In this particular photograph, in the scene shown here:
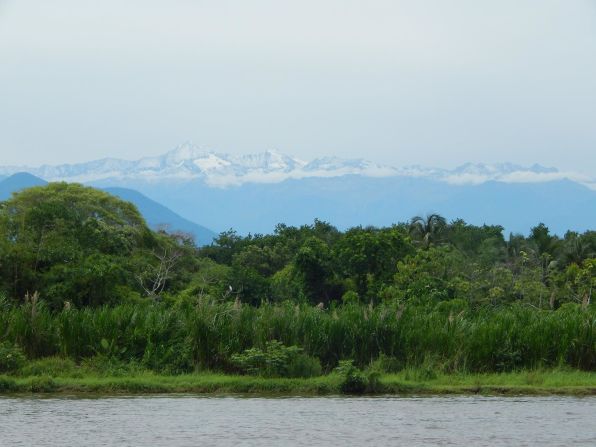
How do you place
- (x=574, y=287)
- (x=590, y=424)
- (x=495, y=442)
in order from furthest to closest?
(x=574, y=287) < (x=590, y=424) < (x=495, y=442)

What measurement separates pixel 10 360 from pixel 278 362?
19.1 ft

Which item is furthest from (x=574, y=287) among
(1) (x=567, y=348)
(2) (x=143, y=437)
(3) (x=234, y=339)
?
(2) (x=143, y=437)

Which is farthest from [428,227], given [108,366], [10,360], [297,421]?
[297,421]

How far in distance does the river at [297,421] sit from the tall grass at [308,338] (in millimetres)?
2771

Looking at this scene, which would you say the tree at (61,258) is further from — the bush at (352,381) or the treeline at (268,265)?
the bush at (352,381)

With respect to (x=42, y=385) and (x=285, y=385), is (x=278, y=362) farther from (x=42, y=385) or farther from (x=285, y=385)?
(x=42, y=385)

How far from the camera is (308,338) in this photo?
21.6 meters

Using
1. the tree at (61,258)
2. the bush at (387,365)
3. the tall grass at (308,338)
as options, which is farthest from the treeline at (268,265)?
the bush at (387,365)

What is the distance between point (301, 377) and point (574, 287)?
31.5m

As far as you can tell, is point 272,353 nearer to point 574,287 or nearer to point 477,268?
point 574,287

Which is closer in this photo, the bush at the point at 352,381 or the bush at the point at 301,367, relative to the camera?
the bush at the point at 352,381

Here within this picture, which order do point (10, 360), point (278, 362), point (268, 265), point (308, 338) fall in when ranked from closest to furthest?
point (278, 362) → point (10, 360) → point (308, 338) → point (268, 265)

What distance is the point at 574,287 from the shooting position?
48562mm

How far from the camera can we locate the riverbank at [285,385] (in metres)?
19.5
